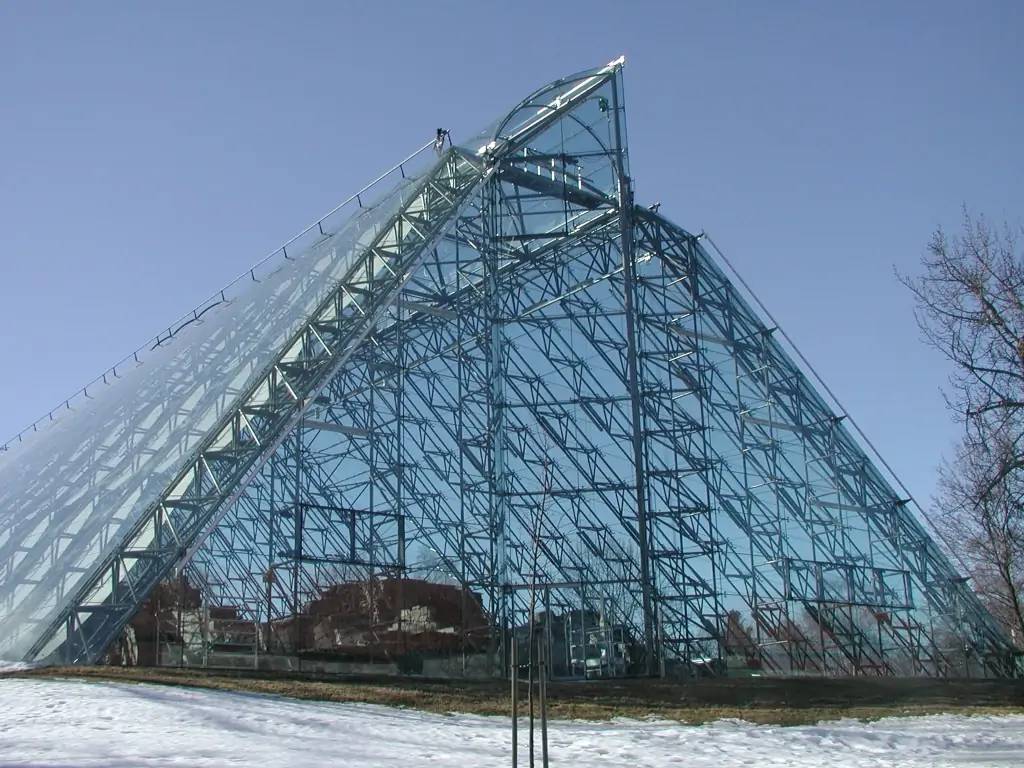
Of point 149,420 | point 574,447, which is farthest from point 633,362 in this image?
point 149,420

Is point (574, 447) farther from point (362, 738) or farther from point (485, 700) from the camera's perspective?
point (362, 738)

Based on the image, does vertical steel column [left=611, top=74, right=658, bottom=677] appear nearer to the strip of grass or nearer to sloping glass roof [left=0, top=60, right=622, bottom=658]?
sloping glass roof [left=0, top=60, right=622, bottom=658]

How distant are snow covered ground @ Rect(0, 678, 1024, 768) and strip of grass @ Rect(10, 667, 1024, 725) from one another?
0.65m

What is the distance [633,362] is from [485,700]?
12.0m

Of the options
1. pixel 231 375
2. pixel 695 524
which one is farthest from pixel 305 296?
pixel 695 524

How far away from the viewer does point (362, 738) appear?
42.7ft

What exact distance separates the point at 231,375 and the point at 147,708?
38.8 ft

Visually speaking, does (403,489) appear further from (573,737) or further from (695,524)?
(573,737)

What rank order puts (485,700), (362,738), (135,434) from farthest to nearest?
(135,434) → (485,700) → (362,738)

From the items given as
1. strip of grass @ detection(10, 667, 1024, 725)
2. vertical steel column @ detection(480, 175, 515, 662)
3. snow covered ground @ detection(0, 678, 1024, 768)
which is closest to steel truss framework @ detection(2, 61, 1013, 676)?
vertical steel column @ detection(480, 175, 515, 662)

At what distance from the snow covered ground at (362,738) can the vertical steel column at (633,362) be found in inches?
379

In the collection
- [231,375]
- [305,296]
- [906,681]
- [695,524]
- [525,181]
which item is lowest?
[906,681]

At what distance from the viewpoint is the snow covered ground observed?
38.2 feet

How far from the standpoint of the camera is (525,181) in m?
29.7
